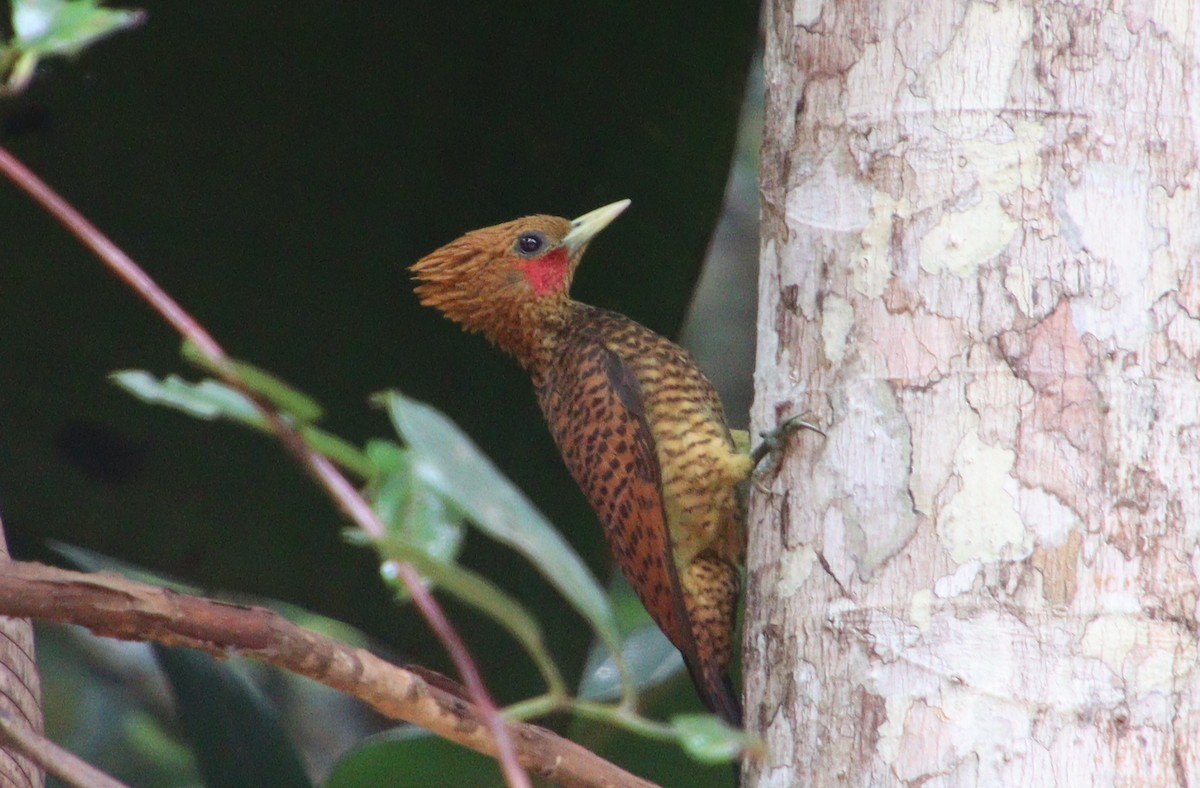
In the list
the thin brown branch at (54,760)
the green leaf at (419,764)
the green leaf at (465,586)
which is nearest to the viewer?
the green leaf at (465,586)

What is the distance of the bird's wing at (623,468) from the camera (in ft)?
8.36

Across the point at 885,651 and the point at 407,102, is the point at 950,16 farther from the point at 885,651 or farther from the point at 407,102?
the point at 407,102

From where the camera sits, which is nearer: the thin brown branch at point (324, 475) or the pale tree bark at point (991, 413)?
the thin brown branch at point (324, 475)

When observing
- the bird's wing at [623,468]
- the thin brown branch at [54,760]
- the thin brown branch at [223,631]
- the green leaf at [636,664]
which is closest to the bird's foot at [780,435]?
the thin brown branch at [223,631]

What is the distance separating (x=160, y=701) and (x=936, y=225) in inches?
139

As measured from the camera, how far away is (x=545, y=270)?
2.96 metres

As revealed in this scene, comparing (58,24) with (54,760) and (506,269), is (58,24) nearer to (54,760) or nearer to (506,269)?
(54,760)

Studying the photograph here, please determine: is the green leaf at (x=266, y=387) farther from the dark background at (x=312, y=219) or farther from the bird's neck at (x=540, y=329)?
the dark background at (x=312, y=219)

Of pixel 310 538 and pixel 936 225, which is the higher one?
pixel 936 225

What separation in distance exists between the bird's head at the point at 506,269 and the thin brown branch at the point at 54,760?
178cm

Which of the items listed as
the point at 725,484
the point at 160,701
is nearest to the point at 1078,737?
the point at 725,484

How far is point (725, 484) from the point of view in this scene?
252 cm

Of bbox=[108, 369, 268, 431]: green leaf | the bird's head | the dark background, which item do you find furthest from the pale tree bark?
the dark background

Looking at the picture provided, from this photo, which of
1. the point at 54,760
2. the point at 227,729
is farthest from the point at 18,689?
the point at 227,729
